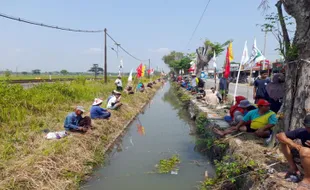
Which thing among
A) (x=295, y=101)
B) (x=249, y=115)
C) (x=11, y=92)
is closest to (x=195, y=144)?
(x=249, y=115)

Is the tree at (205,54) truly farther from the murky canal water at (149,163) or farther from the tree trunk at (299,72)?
the tree trunk at (299,72)

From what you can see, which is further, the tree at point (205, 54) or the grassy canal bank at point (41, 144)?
the tree at point (205, 54)

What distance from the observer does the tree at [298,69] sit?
3832 millimetres

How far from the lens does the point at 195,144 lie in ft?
24.5

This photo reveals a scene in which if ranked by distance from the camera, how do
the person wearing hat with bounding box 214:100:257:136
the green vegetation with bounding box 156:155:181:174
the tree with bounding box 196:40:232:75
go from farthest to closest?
the tree with bounding box 196:40:232:75
the person wearing hat with bounding box 214:100:257:136
the green vegetation with bounding box 156:155:181:174

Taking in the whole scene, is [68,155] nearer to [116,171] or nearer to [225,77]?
[116,171]

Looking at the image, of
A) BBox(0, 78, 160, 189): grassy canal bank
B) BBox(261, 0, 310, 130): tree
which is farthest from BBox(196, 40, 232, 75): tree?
BBox(261, 0, 310, 130): tree

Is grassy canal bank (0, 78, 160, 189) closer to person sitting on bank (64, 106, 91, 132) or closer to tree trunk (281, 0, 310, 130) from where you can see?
person sitting on bank (64, 106, 91, 132)

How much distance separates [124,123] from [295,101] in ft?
22.2

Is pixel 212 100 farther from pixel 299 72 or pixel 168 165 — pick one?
pixel 299 72

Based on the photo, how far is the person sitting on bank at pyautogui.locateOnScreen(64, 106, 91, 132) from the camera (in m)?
6.10

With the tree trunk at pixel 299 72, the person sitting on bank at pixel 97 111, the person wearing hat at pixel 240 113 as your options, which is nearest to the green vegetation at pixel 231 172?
the tree trunk at pixel 299 72

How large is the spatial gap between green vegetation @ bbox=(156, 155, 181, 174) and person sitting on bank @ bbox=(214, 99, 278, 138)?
159cm

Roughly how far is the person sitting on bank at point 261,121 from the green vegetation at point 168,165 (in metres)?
1.59
